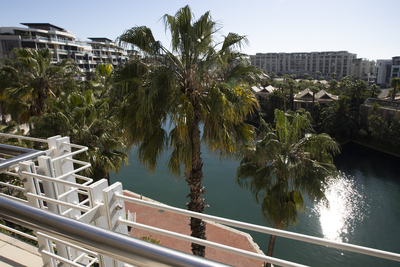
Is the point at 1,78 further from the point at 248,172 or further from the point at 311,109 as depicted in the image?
the point at 311,109

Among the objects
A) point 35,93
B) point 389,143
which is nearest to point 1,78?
point 35,93

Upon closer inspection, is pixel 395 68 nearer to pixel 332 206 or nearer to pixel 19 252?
pixel 332 206

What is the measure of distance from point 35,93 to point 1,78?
5.65 feet

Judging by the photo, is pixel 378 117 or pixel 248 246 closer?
pixel 248 246

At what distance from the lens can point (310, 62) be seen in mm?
120938

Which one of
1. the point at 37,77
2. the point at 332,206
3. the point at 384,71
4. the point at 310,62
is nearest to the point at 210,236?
the point at 332,206

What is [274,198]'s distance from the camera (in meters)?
7.93

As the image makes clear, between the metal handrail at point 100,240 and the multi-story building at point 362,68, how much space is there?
124837 millimetres

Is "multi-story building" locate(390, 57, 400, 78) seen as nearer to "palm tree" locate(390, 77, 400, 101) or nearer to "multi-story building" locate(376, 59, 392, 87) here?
"multi-story building" locate(376, 59, 392, 87)

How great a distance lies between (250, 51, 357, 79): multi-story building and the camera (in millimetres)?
108812

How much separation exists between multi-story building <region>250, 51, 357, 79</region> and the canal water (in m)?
86.0

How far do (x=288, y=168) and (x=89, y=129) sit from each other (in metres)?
6.31

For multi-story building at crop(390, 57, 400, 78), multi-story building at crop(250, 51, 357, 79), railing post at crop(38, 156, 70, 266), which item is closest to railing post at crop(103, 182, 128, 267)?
railing post at crop(38, 156, 70, 266)

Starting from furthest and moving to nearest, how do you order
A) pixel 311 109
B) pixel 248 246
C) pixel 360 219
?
pixel 311 109, pixel 360 219, pixel 248 246
